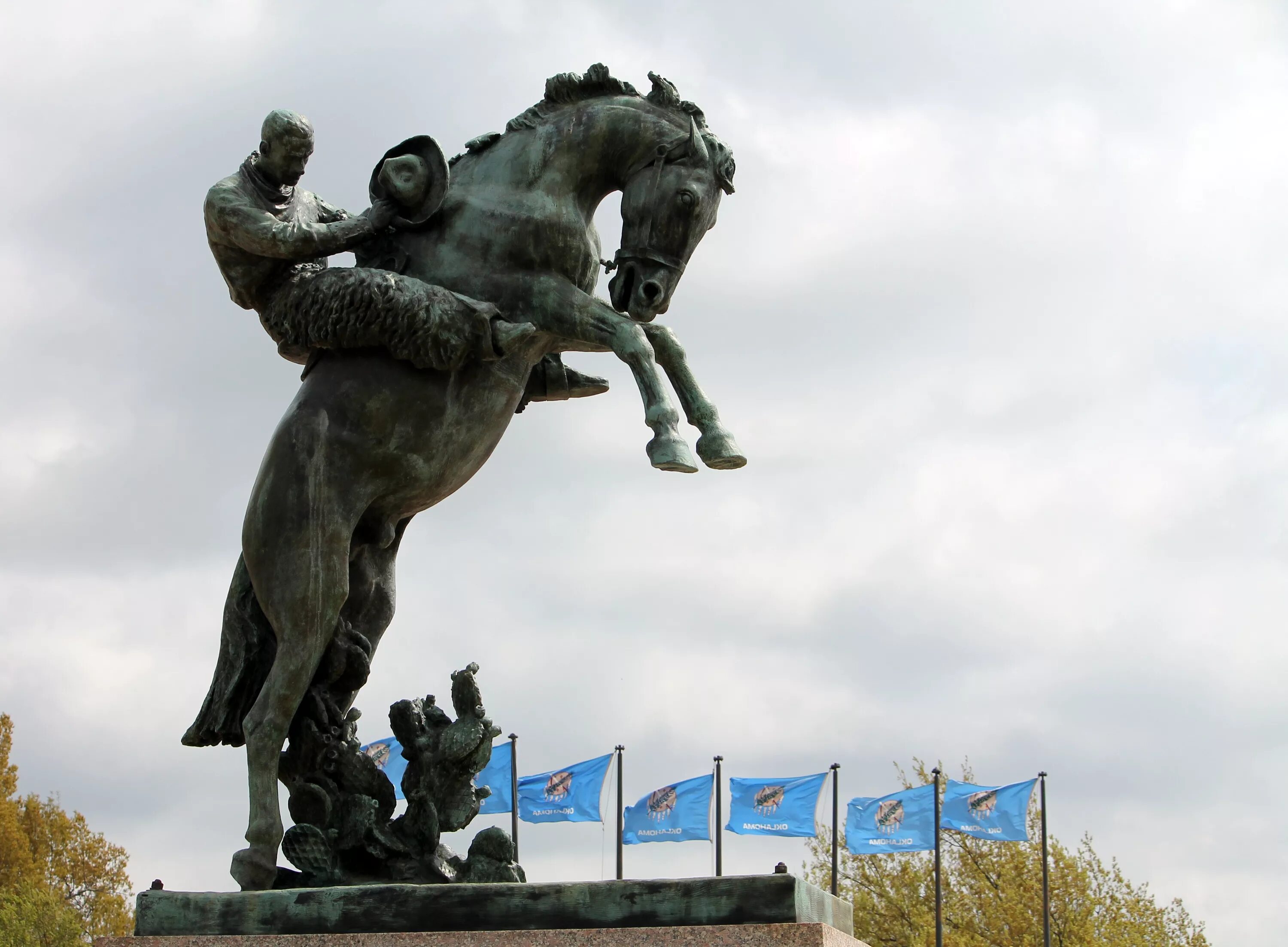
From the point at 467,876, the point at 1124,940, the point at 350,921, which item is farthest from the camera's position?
the point at 1124,940

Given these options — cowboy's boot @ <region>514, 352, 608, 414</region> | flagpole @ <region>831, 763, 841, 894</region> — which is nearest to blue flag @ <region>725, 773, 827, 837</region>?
flagpole @ <region>831, 763, 841, 894</region>

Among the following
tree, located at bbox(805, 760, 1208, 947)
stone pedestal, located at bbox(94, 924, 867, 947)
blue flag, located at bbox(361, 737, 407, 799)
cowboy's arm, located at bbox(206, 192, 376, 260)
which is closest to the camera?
stone pedestal, located at bbox(94, 924, 867, 947)

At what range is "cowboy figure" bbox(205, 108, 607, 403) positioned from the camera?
23.9 ft

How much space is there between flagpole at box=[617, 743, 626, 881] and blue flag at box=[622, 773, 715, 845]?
3.38ft

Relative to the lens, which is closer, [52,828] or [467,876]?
[467,876]

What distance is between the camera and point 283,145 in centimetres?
775

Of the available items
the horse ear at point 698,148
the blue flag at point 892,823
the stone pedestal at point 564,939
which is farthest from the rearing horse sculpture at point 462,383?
the blue flag at point 892,823

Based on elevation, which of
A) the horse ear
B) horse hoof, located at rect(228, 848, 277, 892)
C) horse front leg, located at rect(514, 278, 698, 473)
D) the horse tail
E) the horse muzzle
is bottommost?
horse hoof, located at rect(228, 848, 277, 892)

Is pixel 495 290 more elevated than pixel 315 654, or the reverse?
pixel 495 290

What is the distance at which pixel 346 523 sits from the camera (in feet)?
24.2

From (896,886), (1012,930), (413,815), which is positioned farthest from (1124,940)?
(413,815)

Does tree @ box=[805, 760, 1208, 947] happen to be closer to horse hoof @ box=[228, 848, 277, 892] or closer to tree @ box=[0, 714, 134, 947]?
tree @ box=[0, 714, 134, 947]

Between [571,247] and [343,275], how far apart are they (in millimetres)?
1085

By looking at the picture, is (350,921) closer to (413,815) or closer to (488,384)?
(413,815)
